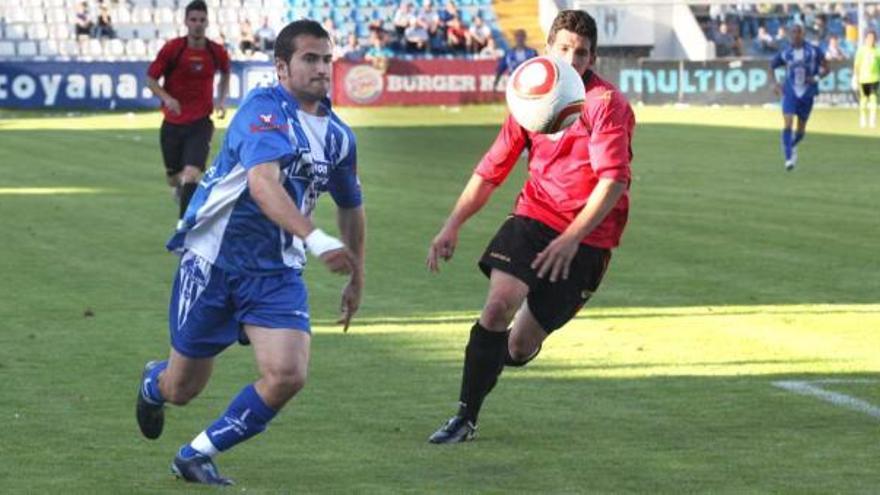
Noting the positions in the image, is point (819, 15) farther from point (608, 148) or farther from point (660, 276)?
point (608, 148)

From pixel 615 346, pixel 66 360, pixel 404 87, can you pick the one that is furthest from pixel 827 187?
pixel 404 87

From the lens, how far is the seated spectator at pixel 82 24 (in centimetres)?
5877

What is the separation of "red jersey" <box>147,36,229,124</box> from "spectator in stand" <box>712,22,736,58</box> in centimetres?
4225

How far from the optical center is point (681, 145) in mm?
38781

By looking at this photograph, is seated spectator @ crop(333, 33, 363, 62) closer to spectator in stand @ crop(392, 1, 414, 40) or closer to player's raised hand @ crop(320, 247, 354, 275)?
spectator in stand @ crop(392, 1, 414, 40)

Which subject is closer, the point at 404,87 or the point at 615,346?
the point at 615,346

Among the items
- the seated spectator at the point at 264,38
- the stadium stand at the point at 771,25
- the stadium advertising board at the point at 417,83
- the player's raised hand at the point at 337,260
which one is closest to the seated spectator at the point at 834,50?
the stadium stand at the point at 771,25

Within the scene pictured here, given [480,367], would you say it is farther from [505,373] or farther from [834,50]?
[834,50]

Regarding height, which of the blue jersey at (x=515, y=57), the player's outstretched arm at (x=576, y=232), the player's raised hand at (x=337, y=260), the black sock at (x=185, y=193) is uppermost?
the player's raised hand at (x=337, y=260)

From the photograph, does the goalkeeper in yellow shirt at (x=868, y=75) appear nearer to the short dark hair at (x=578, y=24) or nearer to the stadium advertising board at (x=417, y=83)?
the stadium advertising board at (x=417, y=83)

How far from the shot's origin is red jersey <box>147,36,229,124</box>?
21.9 m

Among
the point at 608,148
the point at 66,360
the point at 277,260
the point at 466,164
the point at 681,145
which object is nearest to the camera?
the point at 277,260

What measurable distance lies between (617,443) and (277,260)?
214 cm

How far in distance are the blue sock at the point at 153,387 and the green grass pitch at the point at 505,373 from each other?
300 mm
